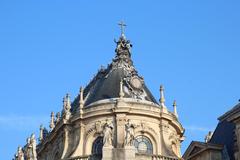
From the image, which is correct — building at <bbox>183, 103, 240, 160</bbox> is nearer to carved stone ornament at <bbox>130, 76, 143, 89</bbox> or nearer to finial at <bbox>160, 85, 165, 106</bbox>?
finial at <bbox>160, 85, 165, 106</bbox>

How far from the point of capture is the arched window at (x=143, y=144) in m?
45.2

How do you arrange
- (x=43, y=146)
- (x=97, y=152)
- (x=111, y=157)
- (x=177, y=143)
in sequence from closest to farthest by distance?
(x=111, y=157)
(x=97, y=152)
(x=177, y=143)
(x=43, y=146)

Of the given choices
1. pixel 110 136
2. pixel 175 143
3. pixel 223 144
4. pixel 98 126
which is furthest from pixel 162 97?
pixel 223 144

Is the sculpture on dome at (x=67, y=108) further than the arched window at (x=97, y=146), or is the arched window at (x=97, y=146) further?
the sculpture on dome at (x=67, y=108)

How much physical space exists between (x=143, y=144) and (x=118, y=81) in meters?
6.06

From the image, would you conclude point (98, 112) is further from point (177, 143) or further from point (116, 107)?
point (177, 143)

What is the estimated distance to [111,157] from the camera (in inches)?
1607

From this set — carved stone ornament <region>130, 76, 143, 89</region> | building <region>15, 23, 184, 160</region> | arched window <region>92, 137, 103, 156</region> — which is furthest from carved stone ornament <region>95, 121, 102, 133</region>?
carved stone ornament <region>130, 76, 143, 89</region>

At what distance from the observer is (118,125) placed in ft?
146

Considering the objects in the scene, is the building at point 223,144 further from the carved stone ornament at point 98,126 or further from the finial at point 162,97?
the finial at point 162,97

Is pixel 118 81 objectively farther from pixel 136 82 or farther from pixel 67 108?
pixel 67 108

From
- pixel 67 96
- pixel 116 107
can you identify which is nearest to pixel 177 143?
pixel 116 107

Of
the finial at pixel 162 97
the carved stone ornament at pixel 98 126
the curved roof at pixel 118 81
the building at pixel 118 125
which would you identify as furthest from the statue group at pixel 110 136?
the finial at pixel 162 97

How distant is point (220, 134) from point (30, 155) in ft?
63.7
